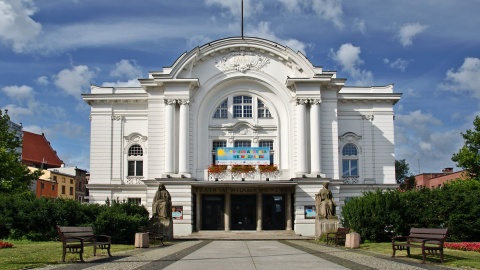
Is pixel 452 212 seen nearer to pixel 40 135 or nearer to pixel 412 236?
pixel 412 236

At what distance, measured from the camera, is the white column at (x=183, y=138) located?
1800 inches

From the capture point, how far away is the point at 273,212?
46.8 meters

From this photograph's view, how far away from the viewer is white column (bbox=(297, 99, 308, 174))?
4584cm

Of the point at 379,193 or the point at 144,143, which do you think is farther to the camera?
the point at 144,143

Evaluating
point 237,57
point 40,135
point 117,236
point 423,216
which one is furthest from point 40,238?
point 40,135

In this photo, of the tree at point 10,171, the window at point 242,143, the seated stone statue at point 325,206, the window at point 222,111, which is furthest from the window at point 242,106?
the tree at point 10,171

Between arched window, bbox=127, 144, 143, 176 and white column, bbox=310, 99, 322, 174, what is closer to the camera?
white column, bbox=310, 99, 322, 174

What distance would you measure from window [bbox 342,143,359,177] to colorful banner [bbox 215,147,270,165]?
7.04 m

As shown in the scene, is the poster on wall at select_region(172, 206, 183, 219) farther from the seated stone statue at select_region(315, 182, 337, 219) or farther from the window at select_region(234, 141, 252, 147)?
the seated stone statue at select_region(315, 182, 337, 219)

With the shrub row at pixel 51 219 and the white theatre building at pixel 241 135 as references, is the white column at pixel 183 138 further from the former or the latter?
the shrub row at pixel 51 219

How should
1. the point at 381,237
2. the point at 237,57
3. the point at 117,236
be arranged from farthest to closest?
the point at 237,57 → the point at 381,237 → the point at 117,236

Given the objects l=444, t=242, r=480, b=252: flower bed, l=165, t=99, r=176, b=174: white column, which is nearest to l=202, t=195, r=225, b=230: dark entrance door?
l=165, t=99, r=176, b=174: white column

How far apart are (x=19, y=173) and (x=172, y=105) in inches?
492

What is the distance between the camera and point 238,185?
149ft
